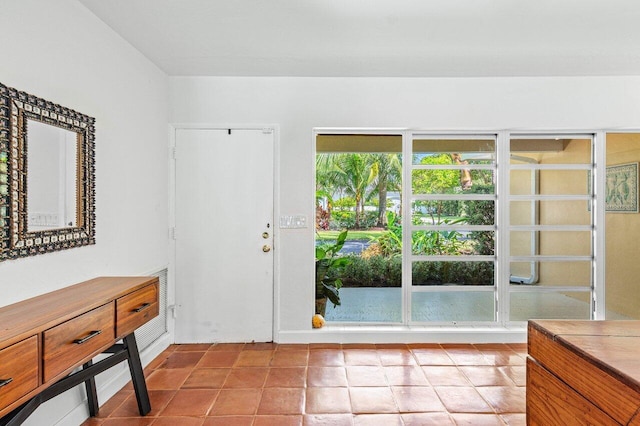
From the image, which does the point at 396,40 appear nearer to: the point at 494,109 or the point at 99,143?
the point at 494,109

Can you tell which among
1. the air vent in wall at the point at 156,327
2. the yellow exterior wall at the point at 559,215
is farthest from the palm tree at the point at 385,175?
the air vent in wall at the point at 156,327

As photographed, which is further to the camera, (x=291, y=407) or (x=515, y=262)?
(x=515, y=262)

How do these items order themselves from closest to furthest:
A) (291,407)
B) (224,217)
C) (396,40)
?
(291,407)
(396,40)
(224,217)

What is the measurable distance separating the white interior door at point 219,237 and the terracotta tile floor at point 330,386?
0.87ft

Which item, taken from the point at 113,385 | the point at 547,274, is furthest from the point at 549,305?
the point at 113,385

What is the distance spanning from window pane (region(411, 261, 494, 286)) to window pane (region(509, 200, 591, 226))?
0.53 meters

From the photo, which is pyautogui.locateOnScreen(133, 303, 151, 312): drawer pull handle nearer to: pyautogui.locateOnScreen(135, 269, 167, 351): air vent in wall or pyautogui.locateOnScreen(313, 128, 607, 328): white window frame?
pyautogui.locateOnScreen(135, 269, 167, 351): air vent in wall

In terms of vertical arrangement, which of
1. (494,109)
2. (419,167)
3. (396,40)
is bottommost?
(419,167)

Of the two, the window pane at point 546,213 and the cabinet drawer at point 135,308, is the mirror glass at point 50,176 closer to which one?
the cabinet drawer at point 135,308

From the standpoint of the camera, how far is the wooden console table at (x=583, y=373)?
88 cm

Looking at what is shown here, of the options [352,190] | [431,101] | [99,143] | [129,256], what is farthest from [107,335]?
[431,101]

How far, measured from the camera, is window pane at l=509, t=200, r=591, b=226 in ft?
11.8

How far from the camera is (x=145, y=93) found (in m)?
3.05

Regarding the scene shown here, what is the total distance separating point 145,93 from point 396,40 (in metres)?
2.02
